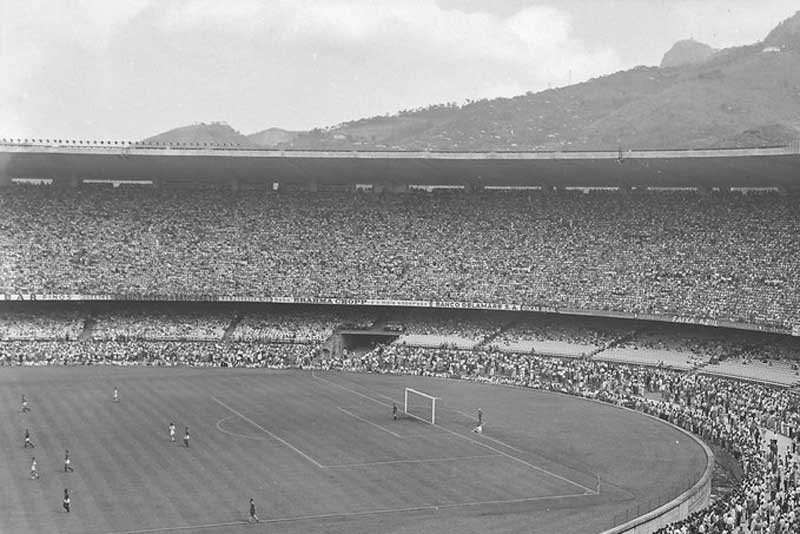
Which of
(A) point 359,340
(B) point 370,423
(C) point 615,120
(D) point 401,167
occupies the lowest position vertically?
(A) point 359,340

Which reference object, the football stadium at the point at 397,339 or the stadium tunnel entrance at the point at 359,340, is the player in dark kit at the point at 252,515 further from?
the stadium tunnel entrance at the point at 359,340

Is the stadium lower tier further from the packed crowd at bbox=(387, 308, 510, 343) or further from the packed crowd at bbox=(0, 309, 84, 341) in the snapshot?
the packed crowd at bbox=(387, 308, 510, 343)

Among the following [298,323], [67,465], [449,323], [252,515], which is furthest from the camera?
[298,323]

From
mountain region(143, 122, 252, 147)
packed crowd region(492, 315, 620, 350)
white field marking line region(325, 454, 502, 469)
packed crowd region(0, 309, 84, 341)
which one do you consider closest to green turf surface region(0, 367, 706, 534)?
white field marking line region(325, 454, 502, 469)

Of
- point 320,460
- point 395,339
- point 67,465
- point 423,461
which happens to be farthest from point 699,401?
point 67,465

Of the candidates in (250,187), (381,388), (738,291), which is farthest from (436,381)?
(250,187)

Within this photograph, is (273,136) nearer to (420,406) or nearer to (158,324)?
(158,324)

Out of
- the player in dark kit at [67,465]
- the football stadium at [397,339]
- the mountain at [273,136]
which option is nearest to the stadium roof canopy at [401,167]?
the football stadium at [397,339]
